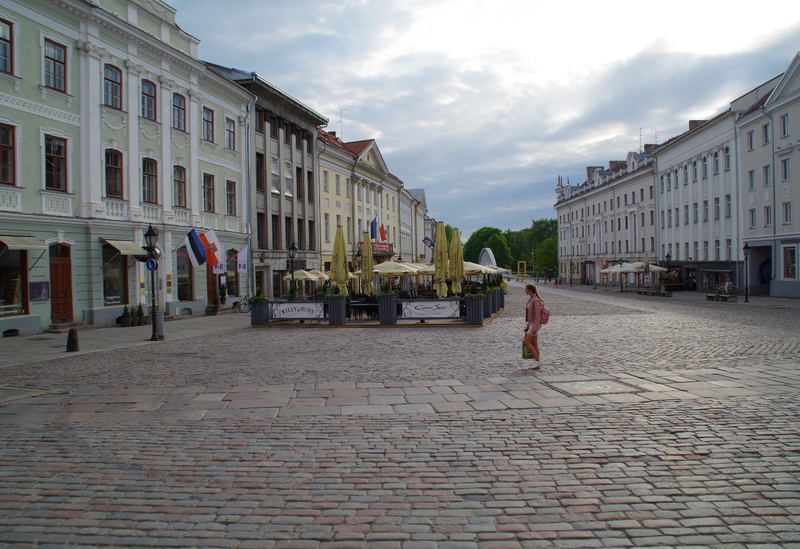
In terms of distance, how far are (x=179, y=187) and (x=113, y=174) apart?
4734mm

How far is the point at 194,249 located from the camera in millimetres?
24938

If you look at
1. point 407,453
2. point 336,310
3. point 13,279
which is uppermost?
point 13,279

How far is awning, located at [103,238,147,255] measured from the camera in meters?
23.1

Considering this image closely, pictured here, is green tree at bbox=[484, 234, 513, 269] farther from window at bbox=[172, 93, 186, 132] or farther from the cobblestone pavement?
the cobblestone pavement

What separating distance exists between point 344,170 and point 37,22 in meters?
31.3

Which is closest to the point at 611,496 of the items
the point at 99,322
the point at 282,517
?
the point at 282,517

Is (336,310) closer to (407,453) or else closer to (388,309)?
(388,309)

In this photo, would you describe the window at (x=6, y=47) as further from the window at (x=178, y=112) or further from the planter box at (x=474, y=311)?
the planter box at (x=474, y=311)

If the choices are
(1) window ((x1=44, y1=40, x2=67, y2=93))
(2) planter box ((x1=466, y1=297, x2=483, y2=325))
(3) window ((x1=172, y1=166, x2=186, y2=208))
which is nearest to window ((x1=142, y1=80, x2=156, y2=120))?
(3) window ((x1=172, y1=166, x2=186, y2=208))

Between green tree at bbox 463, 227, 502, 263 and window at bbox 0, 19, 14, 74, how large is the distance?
142 m

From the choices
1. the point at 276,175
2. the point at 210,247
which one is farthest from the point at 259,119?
the point at 210,247

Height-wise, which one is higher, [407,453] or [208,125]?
[208,125]

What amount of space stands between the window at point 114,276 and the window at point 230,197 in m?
9.66

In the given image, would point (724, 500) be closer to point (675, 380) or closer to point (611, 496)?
point (611, 496)
